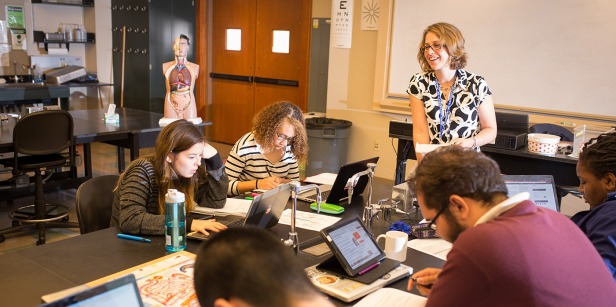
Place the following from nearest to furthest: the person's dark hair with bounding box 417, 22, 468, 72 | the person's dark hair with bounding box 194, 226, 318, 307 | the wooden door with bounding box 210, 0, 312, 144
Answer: the person's dark hair with bounding box 194, 226, 318, 307 < the person's dark hair with bounding box 417, 22, 468, 72 < the wooden door with bounding box 210, 0, 312, 144

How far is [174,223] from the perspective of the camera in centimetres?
193

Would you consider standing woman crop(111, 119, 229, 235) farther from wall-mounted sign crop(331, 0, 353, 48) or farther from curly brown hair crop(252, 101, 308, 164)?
wall-mounted sign crop(331, 0, 353, 48)

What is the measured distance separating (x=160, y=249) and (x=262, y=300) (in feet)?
4.03

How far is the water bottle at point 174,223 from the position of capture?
1.93 metres

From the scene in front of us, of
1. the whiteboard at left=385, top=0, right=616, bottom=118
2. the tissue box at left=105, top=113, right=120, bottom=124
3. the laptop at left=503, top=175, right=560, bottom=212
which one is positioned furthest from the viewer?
the tissue box at left=105, top=113, right=120, bottom=124

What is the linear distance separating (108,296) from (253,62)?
6.13 meters

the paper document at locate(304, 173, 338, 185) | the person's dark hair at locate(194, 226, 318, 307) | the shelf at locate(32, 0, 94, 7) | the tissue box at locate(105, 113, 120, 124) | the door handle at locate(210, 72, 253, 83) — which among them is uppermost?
the shelf at locate(32, 0, 94, 7)

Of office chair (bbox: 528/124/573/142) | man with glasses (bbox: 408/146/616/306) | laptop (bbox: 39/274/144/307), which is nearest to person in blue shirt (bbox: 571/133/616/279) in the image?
man with glasses (bbox: 408/146/616/306)

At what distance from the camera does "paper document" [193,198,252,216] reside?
2375 millimetres

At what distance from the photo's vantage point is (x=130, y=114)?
5297 mm

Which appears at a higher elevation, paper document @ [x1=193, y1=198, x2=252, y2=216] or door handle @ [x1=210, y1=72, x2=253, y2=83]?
door handle @ [x1=210, y1=72, x2=253, y2=83]

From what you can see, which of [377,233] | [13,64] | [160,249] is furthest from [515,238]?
[13,64]

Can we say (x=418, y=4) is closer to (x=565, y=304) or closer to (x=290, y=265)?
(x=565, y=304)

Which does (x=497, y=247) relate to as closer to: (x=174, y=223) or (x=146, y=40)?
(x=174, y=223)
